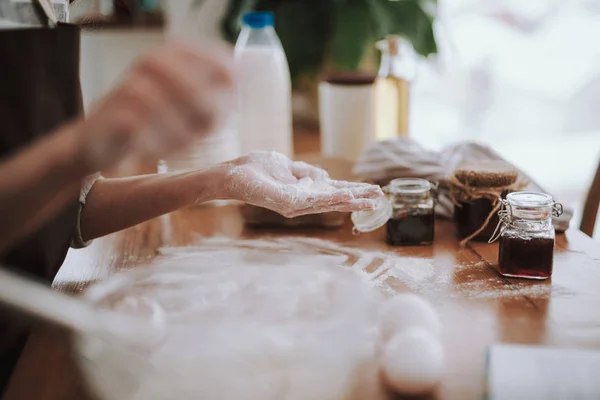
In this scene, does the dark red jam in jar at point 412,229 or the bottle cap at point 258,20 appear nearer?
the dark red jam in jar at point 412,229

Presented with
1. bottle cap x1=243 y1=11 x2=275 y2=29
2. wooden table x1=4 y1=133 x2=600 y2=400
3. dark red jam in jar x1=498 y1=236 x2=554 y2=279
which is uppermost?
bottle cap x1=243 y1=11 x2=275 y2=29

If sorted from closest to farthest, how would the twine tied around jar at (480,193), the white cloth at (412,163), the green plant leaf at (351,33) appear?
the twine tied around jar at (480,193), the white cloth at (412,163), the green plant leaf at (351,33)

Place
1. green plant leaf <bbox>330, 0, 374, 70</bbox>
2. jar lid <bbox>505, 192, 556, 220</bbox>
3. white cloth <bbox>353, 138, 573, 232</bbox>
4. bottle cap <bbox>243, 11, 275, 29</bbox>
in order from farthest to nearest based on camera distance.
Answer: green plant leaf <bbox>330, 0, 374, 70</bbox> → bottle cap <bbox>243, 11, 275, 29</bbox> → white cloth <bbox>353, 138, 573, 232</bbox> → jar lid <bbox>505, 192, 556, 220</bbox>

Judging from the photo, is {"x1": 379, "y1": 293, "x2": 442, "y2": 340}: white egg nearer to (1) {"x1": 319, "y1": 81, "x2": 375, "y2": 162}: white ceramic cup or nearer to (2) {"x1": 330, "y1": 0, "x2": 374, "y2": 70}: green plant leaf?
(1) {"x1": 319, "y1": 81, "x2": 375, "y2": 162}: white ceramic cup

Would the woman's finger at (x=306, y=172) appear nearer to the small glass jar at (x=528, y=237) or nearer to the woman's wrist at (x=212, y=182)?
the woman's wrist at (x=212, y=182)

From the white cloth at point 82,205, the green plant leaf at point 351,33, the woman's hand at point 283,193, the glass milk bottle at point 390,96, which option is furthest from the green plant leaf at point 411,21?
the white cloth at point 82,205

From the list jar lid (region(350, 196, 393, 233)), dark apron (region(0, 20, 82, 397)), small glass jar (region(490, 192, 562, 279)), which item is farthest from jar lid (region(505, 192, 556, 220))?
dark apron (region(0, 20, 82, 397))

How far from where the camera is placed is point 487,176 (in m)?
1.03

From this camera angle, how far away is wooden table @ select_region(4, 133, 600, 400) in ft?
2.23

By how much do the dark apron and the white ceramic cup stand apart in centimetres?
87

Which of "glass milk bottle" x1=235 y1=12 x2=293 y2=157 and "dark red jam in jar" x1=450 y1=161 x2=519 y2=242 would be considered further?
"glass milk bottle" x1=235 y1=12 x2=293 y2=157

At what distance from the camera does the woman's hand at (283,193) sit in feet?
3.11

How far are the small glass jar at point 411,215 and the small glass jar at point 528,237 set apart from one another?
0.16 meters

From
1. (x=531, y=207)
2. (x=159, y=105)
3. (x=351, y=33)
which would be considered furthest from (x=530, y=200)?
(x=351, y=33)
